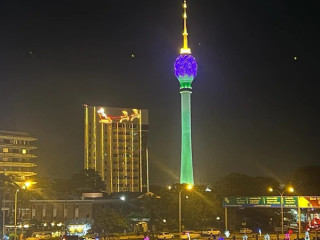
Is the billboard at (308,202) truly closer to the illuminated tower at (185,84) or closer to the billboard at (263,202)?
the billboard at (263,202)

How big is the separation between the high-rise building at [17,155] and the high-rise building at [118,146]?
2590 centimetres

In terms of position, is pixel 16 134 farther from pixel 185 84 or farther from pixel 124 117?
pixel 185 84

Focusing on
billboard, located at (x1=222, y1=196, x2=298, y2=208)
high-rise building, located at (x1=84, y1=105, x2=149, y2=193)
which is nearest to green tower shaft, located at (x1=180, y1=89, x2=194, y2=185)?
high-rise building, located at (x1=84, y1=105, x2=149, y2=193)

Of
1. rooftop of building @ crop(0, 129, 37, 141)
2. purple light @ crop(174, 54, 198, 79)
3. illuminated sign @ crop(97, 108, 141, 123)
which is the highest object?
purple light @ crop(174, 54, 198, 79)

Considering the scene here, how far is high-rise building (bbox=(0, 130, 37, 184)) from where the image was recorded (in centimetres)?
9344

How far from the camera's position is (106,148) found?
421 feet

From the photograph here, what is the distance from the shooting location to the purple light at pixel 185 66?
130m

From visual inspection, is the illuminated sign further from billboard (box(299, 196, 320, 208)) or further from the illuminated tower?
billboard (box(299, 196, 320, 208))

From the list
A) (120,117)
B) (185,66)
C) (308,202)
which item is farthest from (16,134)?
(308,202)

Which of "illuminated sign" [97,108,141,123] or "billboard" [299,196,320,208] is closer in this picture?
"billboard" [299,196,320,208]

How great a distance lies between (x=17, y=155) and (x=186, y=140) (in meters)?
43.8

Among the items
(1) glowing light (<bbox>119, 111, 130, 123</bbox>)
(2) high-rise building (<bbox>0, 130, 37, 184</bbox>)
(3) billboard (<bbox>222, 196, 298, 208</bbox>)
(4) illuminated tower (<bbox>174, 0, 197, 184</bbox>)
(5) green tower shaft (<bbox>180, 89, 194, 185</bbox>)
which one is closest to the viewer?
(3) billboard (<bbox>222, 196, 298, 208</bbox>)

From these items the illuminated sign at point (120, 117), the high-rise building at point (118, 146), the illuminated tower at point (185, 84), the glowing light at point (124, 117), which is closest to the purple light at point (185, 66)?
the illuminated tower at point (185, 84)

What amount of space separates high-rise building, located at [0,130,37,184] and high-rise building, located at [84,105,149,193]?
25.9 m
